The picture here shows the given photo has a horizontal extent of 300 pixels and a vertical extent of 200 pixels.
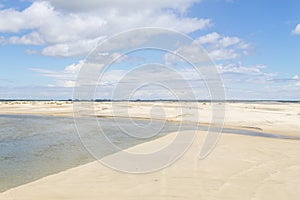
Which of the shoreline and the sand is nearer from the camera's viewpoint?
the sand

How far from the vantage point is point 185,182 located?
12.2 m

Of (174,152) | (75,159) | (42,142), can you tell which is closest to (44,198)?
(75,159)

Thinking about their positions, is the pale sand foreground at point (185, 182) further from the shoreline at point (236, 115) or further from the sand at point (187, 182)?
the shoreline at point (236, 115)

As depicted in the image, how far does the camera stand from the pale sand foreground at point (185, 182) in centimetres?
1066

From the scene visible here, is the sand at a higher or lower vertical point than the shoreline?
lower

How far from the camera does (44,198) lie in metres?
10.4

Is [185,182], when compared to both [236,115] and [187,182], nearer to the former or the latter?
[187,182]

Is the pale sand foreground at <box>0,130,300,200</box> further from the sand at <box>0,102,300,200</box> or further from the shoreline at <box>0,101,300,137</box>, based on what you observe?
the shoreline at <box>0,101,300,137</box>

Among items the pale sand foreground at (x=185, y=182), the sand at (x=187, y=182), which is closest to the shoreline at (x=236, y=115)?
the sand at (x=187, y=182)

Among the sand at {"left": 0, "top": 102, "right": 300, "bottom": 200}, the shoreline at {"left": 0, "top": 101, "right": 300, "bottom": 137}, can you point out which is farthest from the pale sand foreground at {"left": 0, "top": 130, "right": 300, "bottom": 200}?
the shoreline at {"left": 0, "top": 101, "right": 300, "bottom": 137}

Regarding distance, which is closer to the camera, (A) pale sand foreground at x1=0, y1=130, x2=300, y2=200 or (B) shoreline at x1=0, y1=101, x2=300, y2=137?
(A) pale sand foreground at x1=0, y1=130, x2=300, y2=200

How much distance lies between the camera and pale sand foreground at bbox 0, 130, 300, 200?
35.0 ft

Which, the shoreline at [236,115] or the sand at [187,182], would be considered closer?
the sand at [187,182]

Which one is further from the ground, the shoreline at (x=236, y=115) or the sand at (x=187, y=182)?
the shoreline at (x=236, y=115)
